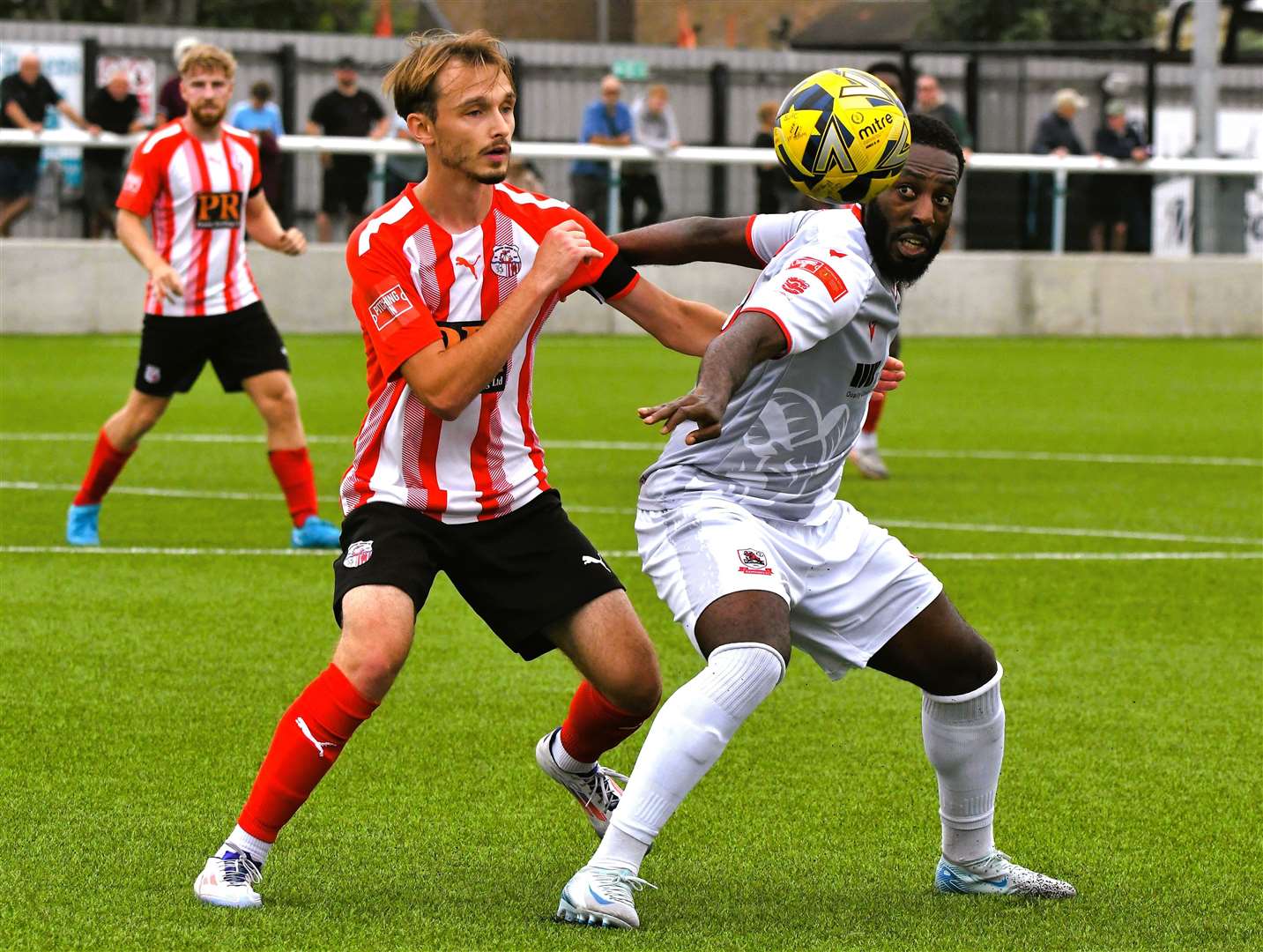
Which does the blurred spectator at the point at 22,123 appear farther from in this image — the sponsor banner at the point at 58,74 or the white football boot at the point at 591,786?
the white football boot at the point at 591,786

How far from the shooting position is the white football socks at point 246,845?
184 inches

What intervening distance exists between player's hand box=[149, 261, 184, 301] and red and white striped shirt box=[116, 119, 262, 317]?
328 mm

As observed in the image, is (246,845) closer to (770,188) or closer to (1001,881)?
(1001,881)

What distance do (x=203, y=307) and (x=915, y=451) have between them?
240 inches

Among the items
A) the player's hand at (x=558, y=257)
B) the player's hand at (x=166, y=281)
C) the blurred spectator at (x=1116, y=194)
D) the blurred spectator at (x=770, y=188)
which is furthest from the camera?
the blurred spectator at (x=1116, y=194)

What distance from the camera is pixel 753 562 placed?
4645 mm

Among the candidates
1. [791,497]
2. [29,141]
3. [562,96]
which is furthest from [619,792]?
[562,96]

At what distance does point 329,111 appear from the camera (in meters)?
23.0

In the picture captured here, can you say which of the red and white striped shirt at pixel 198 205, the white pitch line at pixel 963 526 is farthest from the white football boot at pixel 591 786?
the white pitch line at pixel 963 526

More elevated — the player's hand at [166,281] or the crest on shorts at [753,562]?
the player's hand at [166,281]

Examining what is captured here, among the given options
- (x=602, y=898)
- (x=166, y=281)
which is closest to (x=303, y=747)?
(x=602, y=898)

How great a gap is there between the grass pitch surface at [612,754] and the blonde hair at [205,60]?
220 centimetres

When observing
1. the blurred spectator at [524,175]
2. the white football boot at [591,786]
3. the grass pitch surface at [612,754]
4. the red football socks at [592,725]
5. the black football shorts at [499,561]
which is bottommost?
the grass pitch surface at [612,754]

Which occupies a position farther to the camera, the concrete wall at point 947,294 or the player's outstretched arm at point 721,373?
the concrete wall at point 947,294
